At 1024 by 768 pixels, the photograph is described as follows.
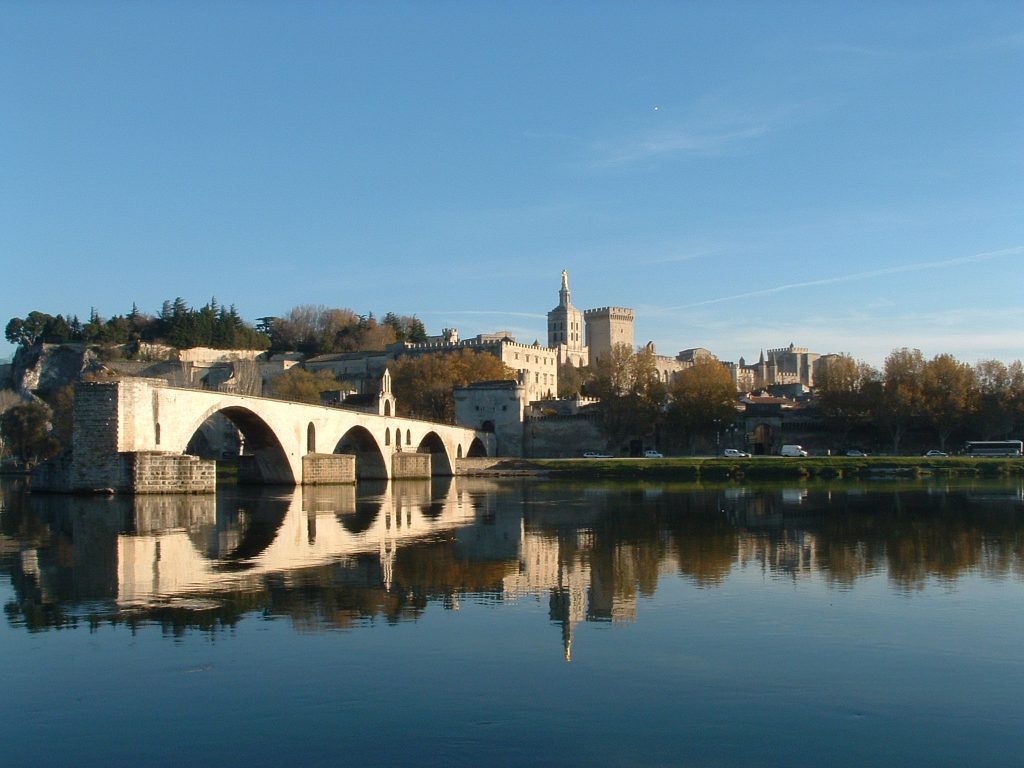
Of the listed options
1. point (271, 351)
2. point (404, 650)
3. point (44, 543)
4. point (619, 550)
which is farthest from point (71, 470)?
point (271, 351)

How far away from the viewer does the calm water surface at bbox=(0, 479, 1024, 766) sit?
329 inches

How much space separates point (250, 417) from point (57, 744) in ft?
117

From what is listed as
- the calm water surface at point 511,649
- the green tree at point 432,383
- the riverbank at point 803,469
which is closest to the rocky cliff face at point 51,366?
the green tree at point 432,383

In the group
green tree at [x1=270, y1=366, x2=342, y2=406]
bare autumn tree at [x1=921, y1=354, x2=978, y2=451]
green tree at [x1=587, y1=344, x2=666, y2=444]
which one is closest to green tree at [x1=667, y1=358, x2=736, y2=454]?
green tree at [x1=587, y1=344, x2=666, y2=444]

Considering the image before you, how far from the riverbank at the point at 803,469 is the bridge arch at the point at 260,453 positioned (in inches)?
672

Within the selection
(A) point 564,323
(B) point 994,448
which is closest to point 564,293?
(A) point 564,323

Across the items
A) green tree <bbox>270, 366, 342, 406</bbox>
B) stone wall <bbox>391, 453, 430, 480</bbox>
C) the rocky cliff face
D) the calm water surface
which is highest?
the rocky cliff face

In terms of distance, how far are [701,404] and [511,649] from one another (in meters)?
61.6

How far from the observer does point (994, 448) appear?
215ft

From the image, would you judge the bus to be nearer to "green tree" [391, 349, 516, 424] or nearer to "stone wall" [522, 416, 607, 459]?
"stone wall" [522, 416, 607, 459]

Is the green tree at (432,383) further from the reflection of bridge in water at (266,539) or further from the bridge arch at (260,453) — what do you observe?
the reflection of bridge in water at (266,539)

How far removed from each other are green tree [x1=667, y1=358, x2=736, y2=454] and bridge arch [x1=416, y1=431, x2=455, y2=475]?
1703 cm

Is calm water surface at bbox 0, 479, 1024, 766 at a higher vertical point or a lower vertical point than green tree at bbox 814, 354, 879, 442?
lower

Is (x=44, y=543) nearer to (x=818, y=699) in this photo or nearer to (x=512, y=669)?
(x=512, y=669)
